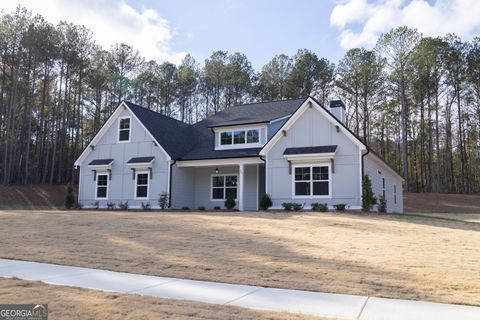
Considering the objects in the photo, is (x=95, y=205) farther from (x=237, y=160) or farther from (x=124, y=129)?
(x=237, y=160)

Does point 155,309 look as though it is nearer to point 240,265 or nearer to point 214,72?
point 240,265

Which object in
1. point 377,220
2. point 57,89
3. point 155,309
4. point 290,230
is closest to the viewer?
point 155,309

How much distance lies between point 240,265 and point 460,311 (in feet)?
14.1

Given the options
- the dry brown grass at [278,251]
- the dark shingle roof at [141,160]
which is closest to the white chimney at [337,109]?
the dry brown grass at [278,251]

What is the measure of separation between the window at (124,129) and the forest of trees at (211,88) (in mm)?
16212

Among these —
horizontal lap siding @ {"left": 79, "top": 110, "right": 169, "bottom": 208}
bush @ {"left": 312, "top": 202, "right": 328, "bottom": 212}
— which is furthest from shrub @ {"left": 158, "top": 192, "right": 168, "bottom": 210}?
bush @ {"left": 312, "top": 202, "right": 328, "bottom": 212}

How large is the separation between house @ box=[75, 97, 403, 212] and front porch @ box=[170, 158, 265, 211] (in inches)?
2.3

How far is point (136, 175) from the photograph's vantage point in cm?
2450

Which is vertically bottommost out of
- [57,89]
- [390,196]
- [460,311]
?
[460,311]

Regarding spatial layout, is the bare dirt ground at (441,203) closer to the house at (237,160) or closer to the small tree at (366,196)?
the house at (237,160)

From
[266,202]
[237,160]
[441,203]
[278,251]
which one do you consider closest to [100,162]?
[237,160]

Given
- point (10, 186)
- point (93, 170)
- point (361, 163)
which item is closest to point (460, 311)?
point (361, 163)

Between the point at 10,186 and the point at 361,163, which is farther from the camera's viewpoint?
the point at 10,186

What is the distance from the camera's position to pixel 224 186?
24.3 metres
